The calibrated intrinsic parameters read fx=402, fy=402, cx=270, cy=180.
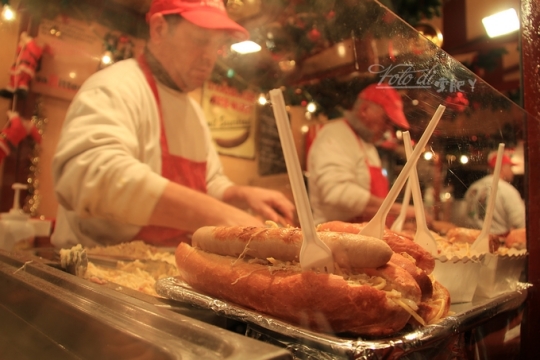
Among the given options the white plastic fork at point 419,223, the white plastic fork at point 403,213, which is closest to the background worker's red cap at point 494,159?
the white plastic fork at point 403,213

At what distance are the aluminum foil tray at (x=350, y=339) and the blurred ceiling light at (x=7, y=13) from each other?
170 cm

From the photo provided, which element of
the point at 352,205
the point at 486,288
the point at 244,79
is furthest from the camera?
the point at 244,79

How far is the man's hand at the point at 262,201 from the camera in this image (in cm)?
246

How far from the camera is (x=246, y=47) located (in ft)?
9.54

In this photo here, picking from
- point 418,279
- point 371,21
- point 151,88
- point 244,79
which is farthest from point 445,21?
point 418,279

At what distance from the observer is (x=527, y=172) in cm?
168

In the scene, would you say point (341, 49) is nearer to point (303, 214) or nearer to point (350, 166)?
point (350, 166)

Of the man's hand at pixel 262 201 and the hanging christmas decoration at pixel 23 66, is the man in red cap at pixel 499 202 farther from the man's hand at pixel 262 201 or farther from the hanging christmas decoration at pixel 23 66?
the hanging christmas decoration at pixel 23 66

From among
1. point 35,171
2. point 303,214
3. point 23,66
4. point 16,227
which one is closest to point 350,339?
point 303,214

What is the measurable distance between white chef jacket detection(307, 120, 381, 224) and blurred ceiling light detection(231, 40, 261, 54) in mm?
809

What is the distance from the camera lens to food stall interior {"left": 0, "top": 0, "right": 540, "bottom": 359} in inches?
34.2

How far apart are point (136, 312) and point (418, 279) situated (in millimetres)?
604

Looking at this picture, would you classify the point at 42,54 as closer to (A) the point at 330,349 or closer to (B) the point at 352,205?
(B) the point at 352,205

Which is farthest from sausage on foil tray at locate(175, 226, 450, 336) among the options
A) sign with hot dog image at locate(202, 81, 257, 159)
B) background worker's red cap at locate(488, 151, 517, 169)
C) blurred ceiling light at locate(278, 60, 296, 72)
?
blurred ceiling light at locate(278, 60, 296, 72)
